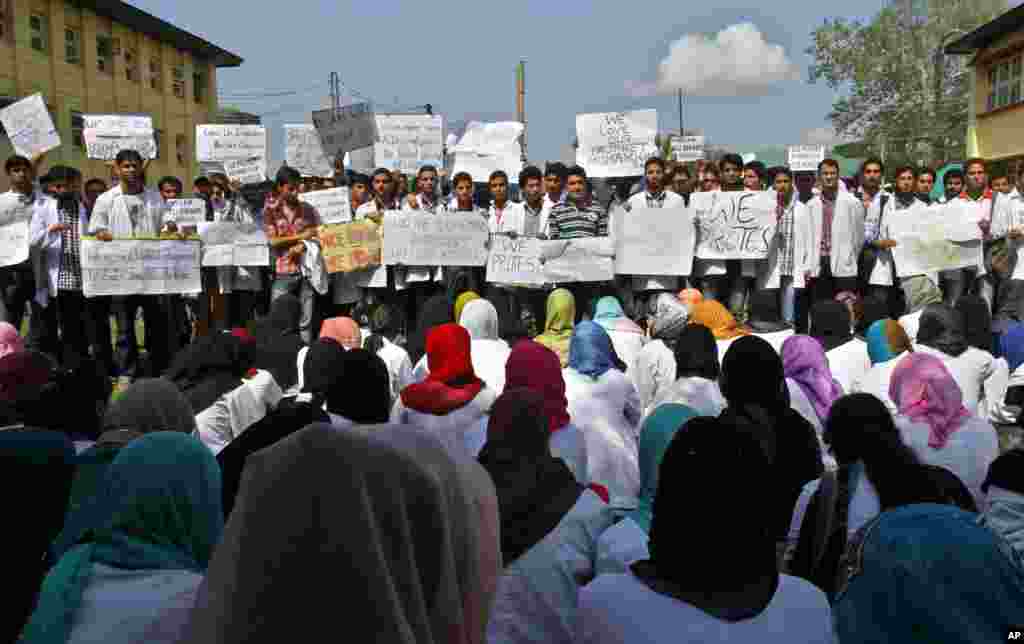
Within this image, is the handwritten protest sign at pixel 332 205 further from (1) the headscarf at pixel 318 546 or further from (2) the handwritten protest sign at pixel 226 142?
(1) the headscarf at pixel 318 546

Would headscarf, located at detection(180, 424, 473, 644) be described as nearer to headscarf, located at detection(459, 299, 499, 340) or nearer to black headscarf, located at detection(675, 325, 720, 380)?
black headscarf, located at detection(675, 325, 720, 380)

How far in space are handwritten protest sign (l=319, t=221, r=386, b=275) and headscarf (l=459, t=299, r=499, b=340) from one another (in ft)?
11.8

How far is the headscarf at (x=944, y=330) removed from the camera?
543cm

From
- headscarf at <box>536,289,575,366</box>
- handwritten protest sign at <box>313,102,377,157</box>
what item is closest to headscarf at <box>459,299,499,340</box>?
headscarf at <box>536,289,575,366</box>

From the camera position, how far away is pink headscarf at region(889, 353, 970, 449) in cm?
389

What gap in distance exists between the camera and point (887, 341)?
5.40m

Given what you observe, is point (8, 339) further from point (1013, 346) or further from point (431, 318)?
point (1013, 346)

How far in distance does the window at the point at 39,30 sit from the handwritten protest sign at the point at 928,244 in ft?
102

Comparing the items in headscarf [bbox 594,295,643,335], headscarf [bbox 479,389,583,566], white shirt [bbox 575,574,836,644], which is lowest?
white shirt [bbox 575,574,836,644]

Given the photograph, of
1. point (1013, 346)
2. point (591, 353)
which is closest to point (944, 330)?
point (1013, 346)

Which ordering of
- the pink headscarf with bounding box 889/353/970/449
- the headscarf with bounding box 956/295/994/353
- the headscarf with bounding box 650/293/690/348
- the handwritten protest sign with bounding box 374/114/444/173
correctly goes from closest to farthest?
the pink headscarf with bounding box 889/353/970/449, the headscarf with bounding box 650/293/690/348, the headscarf with bounding box 956/295/994/353, the handwritten protest sign with bounding box 374/114/444/173

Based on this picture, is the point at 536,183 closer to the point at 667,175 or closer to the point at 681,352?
the point at 667,175

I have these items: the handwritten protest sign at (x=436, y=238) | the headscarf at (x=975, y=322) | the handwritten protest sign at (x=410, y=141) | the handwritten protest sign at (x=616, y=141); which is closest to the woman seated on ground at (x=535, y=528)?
the headscarf at (x=975, y=322)

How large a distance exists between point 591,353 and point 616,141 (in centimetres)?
582
